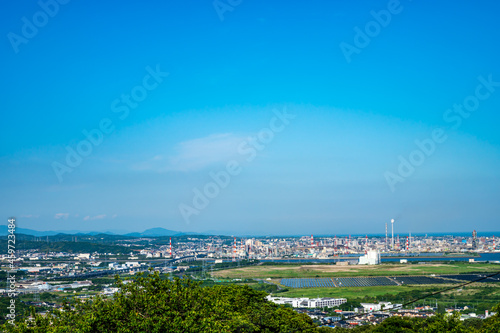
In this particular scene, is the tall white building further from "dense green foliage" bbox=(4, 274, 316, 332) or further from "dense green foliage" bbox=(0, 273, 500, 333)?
"dense green foliage" bbox=(4, 274, 316, 332)

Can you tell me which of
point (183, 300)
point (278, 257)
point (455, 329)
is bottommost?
point (278, 257)

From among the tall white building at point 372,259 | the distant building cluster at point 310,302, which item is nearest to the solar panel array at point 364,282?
the distant building cluster at point 310,302

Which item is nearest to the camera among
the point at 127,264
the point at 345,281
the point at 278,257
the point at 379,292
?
the point at 379,292

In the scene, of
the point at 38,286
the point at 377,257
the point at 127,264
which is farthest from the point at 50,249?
the point at 377,257

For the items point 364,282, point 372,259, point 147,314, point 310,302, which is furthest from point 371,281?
point 147,314

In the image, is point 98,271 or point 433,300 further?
A: point 98,271

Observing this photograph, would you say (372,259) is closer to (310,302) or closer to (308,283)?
(308,283)

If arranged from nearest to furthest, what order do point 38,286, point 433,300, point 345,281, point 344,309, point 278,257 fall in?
1. point 344,309
2. point 38,286
3. point 433,300
4. point 345,281
5. point 278,257

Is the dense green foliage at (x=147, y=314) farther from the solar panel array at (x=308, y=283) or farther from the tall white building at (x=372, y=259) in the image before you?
the tall white building at (x=372, y=259)

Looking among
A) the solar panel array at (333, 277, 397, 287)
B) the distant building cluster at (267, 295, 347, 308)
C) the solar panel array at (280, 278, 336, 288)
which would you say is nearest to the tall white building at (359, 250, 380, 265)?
the solar panel array at (333, 277, 397, 287)

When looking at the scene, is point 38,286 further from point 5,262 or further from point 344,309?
point 344,309
